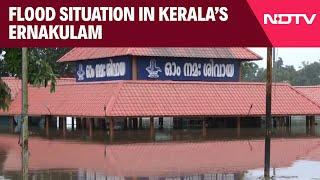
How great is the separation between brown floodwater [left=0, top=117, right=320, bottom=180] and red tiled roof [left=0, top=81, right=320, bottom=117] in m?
1.72

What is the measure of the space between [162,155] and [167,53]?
14904 millimetres

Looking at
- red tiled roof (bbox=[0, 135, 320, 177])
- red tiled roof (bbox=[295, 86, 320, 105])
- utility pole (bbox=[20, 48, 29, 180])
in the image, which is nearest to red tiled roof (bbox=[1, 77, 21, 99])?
red tiled roof (bbox=[0, 135, 320, 177])

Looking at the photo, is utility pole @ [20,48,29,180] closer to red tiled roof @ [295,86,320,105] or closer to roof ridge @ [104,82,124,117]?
roof ridge @ [104,82,124,117]

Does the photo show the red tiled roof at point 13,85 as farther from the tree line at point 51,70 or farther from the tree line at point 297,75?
the tree line at point 297,75

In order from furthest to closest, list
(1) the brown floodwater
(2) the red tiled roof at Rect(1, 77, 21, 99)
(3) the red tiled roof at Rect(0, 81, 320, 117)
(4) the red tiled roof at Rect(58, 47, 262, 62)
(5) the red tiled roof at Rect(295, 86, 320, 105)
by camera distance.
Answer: (5) the red tiled roof at Rect(295, 86, 320, 105), (2) the red tiled roof at Rect(1, 77, 21, 99), (4) the red tiled roof at Rect(58, 47, 262, 62), (3) the red tiled roof at Rect(0, 81, 320, 117), (1) the brown floodwater

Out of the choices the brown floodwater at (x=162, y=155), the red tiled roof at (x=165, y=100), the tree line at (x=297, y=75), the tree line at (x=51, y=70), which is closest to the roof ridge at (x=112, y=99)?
the red tiled roof at (x=165, y=100)

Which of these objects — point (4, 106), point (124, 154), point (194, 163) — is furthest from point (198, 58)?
point (4, 106)

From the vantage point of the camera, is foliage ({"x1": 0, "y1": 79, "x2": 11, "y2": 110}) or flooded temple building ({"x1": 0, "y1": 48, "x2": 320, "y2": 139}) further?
flooded temple building ({"x1": 0, "y1": 48, "x2": 320, "y2": 139})

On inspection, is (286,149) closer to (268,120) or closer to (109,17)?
(268,120)

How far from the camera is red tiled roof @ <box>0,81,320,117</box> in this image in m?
35.9

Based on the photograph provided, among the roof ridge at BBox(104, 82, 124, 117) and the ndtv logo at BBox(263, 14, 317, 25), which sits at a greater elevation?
the ndtv logo at BBox(263, 14, 317, 25)

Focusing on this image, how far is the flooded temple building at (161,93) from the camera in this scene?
3650 cm

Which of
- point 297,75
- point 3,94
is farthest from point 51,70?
point 297,75

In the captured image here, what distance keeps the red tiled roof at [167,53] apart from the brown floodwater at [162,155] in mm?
5656
